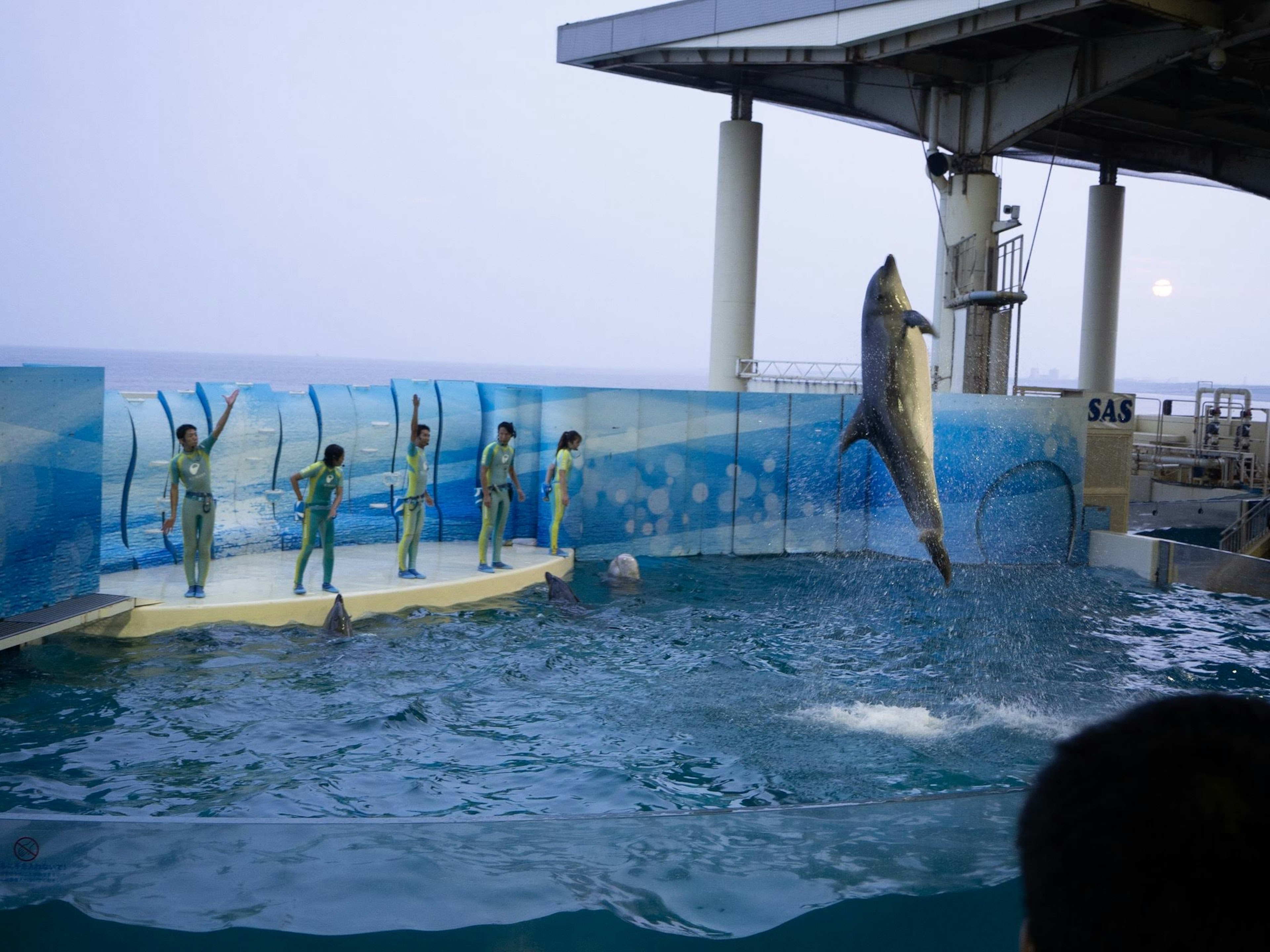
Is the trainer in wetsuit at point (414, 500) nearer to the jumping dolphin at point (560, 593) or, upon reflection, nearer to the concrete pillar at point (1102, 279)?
the jumping dolphin at point (560, 593)

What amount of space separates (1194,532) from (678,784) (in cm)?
1630

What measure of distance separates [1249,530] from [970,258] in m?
6.09

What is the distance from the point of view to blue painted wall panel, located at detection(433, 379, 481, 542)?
48.4ft

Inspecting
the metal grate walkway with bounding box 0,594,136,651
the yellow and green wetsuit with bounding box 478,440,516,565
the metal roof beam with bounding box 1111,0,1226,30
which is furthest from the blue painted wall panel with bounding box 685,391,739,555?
the metal grate walkway with bounding box 0,594,136,651

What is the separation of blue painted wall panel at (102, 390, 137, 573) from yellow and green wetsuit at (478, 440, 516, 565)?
378cm

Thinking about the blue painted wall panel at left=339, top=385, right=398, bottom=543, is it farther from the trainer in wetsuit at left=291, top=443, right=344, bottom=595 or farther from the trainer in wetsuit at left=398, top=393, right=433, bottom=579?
the trainer in wetsuit at left=291, top=443, right=344, bottom=595

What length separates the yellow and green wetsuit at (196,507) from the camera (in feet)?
33.8

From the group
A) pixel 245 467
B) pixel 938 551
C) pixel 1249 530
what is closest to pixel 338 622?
pixel 245 467

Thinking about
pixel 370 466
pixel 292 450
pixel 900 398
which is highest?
pixel 900 398

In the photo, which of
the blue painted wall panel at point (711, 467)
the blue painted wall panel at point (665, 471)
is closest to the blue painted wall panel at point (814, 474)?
the blue painted wall panel at point (711, 467)

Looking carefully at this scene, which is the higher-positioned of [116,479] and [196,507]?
[116,479]

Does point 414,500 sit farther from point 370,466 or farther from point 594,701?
point 594,701

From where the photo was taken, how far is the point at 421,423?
14.2m

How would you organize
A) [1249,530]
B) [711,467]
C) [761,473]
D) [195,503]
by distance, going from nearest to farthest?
[195,503] → [711,467] → [1249,530] → [761,473]
